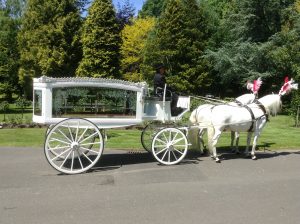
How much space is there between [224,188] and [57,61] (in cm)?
3232

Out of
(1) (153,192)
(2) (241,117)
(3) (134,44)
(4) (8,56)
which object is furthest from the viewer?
(3) (134,44)

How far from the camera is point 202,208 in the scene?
7.95 meters

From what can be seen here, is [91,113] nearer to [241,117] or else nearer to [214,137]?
[214,137]

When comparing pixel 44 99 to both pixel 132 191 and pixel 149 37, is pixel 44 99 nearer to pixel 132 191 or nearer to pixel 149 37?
pixel 132 191

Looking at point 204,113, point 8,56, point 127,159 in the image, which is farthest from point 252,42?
point 127,159

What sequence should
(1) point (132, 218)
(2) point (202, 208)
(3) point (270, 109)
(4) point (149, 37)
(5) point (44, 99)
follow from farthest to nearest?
(4) point (149, 37) < (3) point (270, 109) < (5) point (44, 99) < (2) point (202, 208) < (1) point (132, 218)

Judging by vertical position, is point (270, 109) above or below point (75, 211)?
above

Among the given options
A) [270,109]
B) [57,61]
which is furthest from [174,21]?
[270,109]

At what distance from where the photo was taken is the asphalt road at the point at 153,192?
7.47 metres

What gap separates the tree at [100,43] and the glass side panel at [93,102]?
25.9 m

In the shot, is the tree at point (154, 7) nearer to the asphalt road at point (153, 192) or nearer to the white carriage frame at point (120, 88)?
the white carriage frame at point (120, 88)

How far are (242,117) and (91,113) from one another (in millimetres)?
3984

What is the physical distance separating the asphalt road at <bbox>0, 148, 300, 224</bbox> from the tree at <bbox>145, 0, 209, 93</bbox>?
27624 mm

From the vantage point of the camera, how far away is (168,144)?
37.8ft
